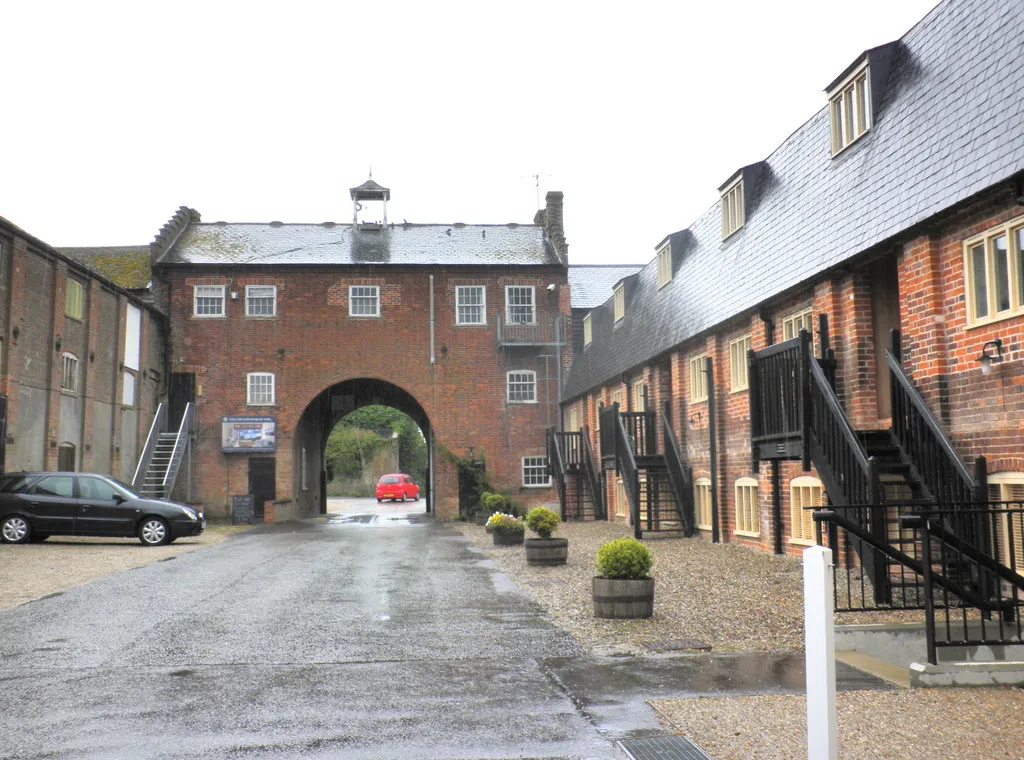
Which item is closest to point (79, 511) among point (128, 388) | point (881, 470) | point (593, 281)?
point (128, 388)

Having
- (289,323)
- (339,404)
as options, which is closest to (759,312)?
(289,323)

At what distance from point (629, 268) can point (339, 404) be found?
14.2 meters

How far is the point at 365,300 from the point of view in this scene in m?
35.7

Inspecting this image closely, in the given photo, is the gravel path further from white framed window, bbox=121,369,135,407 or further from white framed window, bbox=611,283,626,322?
white framed window, bbox=121,369,135,407

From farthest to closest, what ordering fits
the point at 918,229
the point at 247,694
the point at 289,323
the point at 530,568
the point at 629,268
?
the point at 629,268 → the point at 289,323 → the point at 530,568 → the point at 918,229 → the point at 247,694

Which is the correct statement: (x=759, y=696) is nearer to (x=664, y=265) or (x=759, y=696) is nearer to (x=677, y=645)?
(x=677, y=645)

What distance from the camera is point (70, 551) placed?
19438mm

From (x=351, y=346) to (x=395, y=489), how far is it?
997 inches

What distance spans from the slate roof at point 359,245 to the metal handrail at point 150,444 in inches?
220

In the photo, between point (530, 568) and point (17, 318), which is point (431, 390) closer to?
point (17, 318)

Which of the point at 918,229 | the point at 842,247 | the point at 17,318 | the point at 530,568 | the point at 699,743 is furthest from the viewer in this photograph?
the point at 17,318

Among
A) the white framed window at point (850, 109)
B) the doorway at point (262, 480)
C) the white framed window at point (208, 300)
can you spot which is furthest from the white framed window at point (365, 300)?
the white framed window at point (850, 109)

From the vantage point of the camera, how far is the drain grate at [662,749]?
17.3 feet

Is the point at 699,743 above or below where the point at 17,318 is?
below
